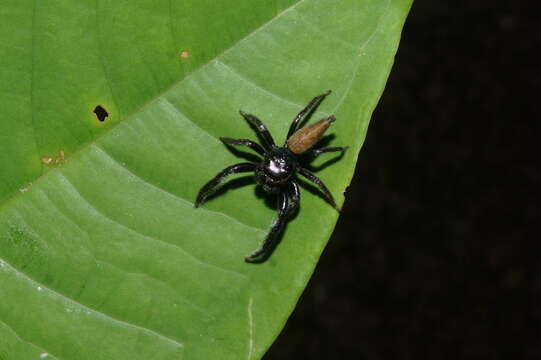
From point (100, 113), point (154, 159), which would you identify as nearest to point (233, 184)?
point (154, 159)

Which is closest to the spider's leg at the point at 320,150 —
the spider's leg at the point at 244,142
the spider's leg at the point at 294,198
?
the spider's leg at the point at 294,198

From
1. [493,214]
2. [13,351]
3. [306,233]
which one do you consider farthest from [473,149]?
[13,351]

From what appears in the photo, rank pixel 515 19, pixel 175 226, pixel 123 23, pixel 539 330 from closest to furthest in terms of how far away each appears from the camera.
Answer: pixel 123 23
pixel 175 226
pixel 539 330
pixel 515 19

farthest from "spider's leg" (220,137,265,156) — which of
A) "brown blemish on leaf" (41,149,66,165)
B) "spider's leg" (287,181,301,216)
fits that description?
"brown blemish on leaf" (41,149,66,165)

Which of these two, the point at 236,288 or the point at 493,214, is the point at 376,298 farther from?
the point at 236,288

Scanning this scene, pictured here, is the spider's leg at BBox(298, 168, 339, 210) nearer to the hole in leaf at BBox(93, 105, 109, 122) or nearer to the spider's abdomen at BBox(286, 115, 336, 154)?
the spider's abdomen at BBox(286, 115, 336, 154)

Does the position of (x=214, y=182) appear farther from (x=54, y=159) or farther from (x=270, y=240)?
(x=54, y=159)
